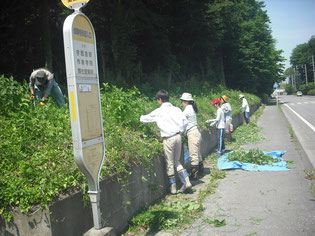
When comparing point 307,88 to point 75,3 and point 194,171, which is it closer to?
point 194,171

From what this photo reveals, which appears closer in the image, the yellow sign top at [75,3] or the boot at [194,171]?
the yellow sign top at [75,3]

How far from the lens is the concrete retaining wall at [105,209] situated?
3.20 metres

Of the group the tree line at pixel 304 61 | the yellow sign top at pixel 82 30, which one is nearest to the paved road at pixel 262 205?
the yellow sign top at pixel 82 30

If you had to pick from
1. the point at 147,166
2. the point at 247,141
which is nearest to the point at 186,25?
the point at 247,141

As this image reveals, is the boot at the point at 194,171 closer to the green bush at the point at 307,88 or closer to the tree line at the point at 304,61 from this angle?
the green bush at the point at 307,88

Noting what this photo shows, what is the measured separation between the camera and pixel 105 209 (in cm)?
415

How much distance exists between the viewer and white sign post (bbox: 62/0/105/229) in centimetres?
307

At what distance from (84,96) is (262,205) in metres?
4.05

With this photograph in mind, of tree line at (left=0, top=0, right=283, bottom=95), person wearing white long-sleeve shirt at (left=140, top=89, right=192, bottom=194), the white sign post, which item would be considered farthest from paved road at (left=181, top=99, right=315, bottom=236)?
tree line at (left=0, top=0, right=283, bottom=95)

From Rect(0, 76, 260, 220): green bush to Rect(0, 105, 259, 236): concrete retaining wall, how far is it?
0.13 m

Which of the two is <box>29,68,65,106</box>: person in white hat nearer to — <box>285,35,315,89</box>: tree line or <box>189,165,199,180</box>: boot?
<box>189,165,199,180</box>: boot

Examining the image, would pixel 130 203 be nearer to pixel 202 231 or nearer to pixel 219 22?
pixel 202 231

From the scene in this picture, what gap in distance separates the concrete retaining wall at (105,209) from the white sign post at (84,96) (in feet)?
1.29

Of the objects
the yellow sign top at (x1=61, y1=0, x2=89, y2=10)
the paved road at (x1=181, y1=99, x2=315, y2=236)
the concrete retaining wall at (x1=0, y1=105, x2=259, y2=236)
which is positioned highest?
the yellow sign top at (x1=61, y1=0, x2=89, y2=10)
